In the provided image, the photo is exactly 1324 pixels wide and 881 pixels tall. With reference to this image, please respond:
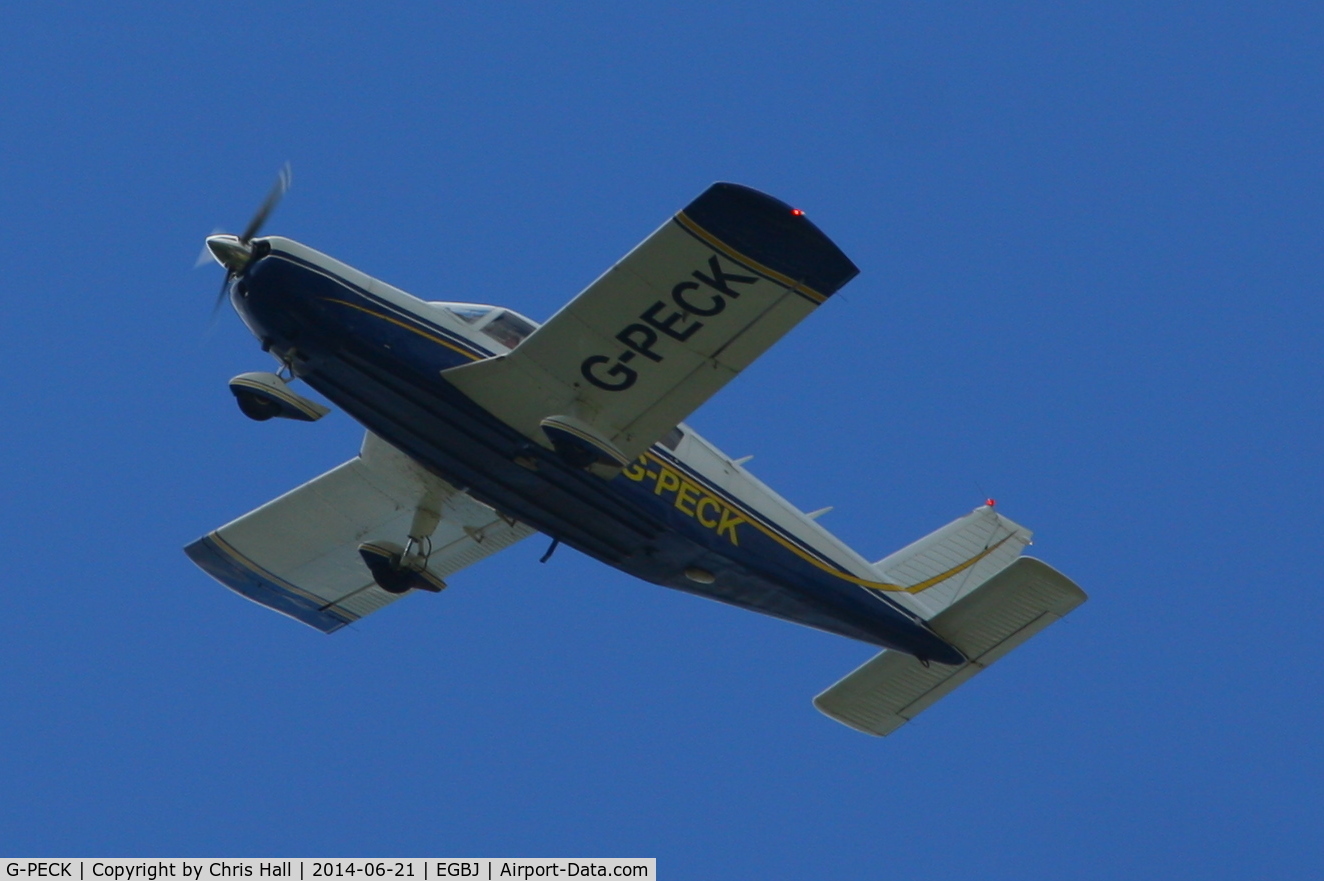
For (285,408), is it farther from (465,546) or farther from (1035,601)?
(1035,601)

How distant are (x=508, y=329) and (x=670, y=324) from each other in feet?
6.52

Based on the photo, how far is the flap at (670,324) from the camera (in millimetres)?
16219

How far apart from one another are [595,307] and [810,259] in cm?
216

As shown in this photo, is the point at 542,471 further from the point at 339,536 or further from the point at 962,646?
the point at 962,646

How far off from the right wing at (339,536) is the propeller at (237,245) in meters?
3.75

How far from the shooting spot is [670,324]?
16984 millimetres

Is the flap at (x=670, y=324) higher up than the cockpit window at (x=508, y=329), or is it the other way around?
the cockpit window at (x=508, y=329)

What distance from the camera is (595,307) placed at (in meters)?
17.0

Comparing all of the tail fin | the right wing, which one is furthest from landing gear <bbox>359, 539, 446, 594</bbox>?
the tail fin

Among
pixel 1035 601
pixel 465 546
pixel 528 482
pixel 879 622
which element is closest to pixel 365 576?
pixel 465 546

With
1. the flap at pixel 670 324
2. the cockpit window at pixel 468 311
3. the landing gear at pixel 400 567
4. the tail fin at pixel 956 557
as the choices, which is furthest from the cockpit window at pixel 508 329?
the tail fin at pixel 956 557
